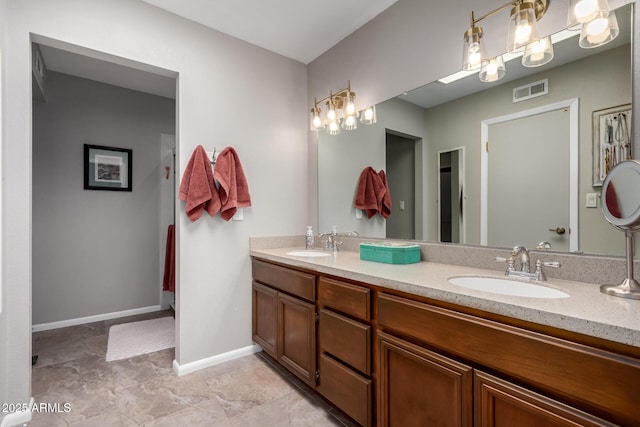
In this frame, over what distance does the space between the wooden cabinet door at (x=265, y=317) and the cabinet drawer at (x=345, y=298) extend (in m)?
0.55

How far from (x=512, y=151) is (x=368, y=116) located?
1.04m

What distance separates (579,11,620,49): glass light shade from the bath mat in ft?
10.8

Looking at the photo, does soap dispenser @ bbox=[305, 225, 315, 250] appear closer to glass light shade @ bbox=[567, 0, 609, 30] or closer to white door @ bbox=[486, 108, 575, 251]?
white door @ bbox=[486, 108, 575, 251]

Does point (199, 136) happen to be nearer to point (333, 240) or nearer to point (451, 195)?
point (333, 240)

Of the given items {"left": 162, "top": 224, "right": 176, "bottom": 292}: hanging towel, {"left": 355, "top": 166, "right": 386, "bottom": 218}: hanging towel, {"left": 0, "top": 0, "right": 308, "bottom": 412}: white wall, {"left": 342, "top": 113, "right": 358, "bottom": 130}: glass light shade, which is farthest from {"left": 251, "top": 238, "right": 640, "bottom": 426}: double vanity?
{"left": 162, "top": 224, "right": 176, "bottom": 292}: hanging towel

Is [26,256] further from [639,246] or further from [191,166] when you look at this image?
[639,246]

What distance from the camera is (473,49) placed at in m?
1.50

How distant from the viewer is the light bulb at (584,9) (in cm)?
116

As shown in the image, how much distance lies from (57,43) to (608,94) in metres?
2.81

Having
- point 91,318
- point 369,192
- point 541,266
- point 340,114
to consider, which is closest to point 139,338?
point 91,318

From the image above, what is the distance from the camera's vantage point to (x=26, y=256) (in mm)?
1650

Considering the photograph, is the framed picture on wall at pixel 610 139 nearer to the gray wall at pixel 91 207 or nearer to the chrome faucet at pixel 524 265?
the chrome faucet at pixel 524 265

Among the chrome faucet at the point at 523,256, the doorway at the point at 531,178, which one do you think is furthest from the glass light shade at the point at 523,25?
the chrome faucet at the point at 523,256

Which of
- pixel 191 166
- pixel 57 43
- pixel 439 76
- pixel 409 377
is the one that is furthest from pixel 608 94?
pixel 57 43
